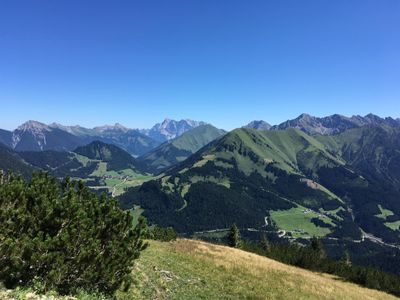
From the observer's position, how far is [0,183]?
1880 centimetres

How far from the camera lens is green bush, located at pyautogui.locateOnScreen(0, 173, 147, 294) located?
16562 mm

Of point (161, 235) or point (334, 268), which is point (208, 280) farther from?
point (334, 268)

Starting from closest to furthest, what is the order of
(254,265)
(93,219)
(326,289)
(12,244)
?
(12,244), (93,219), (326,289), (254,265)

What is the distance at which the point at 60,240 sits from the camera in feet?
57.1

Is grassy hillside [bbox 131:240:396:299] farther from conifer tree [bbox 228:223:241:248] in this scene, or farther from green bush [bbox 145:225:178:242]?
conifer tree [bbox 228:223:241:248]

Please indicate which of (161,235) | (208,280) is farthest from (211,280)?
(161,235)

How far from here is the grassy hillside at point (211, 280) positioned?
27.1 m

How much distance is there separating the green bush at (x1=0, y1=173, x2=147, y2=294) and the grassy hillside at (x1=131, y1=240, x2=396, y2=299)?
4708 mm

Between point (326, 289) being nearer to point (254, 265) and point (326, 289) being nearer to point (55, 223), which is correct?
point (254, 265)

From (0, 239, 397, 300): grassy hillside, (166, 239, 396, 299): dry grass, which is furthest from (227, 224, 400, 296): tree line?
(0, 239, 397, 300): grassy hillside

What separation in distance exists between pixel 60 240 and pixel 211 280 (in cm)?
1904

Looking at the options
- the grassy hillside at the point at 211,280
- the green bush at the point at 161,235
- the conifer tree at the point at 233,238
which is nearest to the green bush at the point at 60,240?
the grassy hillside at the point at 211,280

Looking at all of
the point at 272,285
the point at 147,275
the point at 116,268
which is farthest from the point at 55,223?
the point at 272,285

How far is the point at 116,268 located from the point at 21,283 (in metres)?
5.15
